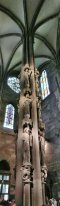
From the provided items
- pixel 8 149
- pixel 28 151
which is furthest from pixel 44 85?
pixel 28 151

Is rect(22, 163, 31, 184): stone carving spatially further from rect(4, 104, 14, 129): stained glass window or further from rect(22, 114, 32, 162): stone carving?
rect(4, 104, 14, 129): stained glass window

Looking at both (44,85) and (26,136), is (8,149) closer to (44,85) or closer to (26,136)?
(26,136)

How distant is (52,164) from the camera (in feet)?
43.7

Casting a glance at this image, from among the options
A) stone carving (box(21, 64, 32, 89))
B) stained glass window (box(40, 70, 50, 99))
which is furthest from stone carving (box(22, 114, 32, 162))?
stained glass window (box(40, 70, 50, 99))

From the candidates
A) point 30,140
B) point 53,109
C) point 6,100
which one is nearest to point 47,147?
point 53,109

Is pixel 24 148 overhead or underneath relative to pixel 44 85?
underneath

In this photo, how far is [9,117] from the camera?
16.4 meters

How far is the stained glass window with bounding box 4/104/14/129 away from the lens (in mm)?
15922

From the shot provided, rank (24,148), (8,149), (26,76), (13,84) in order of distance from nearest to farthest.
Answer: (24,148), (26,76), (8,149), (13,84)

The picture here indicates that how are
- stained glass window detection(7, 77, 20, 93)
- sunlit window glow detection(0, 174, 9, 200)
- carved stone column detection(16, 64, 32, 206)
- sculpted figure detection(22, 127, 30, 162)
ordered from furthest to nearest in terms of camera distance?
stained glass window detection(7, 77, 20, 93)
sunlit window glow detection(0, 174, 9, 200)
sculpted figure detection(22, 127, 30, 162)
carved stone column detection(16, 64, 32, 206)

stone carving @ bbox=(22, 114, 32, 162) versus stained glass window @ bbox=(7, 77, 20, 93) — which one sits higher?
stained glass window @ bbox=(7, 77, 20, 93)

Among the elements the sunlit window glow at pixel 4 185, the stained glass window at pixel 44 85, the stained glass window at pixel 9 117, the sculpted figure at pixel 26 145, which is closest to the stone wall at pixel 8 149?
the sunlit window glow at pixel 4 185

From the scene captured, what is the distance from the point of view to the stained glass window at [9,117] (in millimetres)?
15922

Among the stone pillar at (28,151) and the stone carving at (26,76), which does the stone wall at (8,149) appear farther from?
the stone pillar at (28,151)
